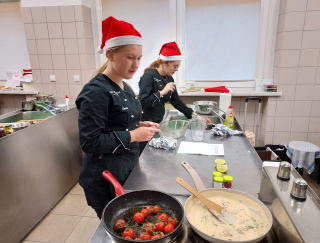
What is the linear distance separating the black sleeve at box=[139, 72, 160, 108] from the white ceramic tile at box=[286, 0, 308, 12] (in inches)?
71.7

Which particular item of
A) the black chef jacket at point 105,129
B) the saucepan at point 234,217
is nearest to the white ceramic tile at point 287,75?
the black chef jacket at point 105,129

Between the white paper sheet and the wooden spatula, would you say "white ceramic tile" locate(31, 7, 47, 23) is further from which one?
the wooden spatula

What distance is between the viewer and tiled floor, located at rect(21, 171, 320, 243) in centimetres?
191

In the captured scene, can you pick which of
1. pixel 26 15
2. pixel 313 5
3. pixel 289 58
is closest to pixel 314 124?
pixel 289 58

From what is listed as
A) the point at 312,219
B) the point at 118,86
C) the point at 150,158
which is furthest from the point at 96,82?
the point at 312,219

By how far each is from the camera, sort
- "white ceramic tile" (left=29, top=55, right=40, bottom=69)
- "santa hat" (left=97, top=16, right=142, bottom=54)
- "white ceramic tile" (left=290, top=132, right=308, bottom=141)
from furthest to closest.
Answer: "white ceramic tile" (left=29, top=55, right=40, bottom=69)
"white ceramic tile" (left=290, top=132, right=308, bottom=141)
"santa hat" (left=97, top=16, right=142, bottom=54)

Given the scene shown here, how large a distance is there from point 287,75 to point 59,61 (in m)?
2.84

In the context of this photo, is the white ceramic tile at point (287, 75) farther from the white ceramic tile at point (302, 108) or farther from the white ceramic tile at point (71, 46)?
the white ceramic tile at point (71, 46)

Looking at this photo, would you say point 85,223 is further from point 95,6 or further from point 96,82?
point 95,6

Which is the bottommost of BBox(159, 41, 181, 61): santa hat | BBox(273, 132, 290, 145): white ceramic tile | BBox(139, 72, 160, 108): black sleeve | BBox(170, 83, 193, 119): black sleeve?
BBox(273, 132, 290, 145): white ceramic tile

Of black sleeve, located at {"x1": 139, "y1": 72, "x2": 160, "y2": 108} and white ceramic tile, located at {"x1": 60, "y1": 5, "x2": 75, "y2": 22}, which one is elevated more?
white ceramic tile, located at {"x1": 60, "y1": 5, "x2": 75, "y2": 22}

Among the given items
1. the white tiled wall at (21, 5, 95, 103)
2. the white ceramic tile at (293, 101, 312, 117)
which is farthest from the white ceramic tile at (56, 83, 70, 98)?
the white ceramic tile at (293, 101, 312, 117)

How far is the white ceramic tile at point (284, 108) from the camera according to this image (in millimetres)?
2830

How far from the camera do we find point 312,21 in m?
2.54
